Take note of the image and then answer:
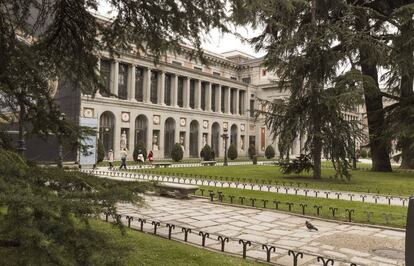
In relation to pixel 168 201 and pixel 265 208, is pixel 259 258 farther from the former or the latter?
pixel 168 201

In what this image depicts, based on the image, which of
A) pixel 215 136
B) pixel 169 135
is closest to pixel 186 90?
pixel 169 135

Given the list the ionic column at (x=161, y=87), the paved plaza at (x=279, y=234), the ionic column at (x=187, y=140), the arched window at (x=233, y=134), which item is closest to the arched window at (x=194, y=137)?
the ionic column at (x=187, y=140)

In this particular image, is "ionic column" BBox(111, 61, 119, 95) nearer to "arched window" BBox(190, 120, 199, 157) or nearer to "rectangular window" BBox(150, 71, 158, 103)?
"rectangular window" BBox(150, 71, 158, 103)

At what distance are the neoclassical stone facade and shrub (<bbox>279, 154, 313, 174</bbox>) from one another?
58.6ft

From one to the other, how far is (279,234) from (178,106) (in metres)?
45.5

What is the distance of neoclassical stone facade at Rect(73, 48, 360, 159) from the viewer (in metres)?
44.2

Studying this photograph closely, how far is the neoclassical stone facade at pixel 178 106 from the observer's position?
4425 cm

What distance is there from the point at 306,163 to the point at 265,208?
33.4ft

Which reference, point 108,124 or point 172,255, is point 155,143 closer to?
point 108,124

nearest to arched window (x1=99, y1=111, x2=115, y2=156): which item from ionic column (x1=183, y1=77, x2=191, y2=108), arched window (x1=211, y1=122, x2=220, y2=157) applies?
ionic column (x1=183, y1=77, x2=191, y2=108)

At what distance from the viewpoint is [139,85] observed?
157ft

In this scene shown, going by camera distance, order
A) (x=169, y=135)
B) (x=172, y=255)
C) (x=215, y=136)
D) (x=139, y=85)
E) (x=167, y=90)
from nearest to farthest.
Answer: (x=172, y=255) → (x=139, y=85) → (x=167, y=90) → (x=169, y=135) → (x=215, y=136)

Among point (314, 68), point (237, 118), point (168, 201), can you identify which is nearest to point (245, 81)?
point (237, 118)

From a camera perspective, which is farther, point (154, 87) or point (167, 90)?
point (167, 90)
